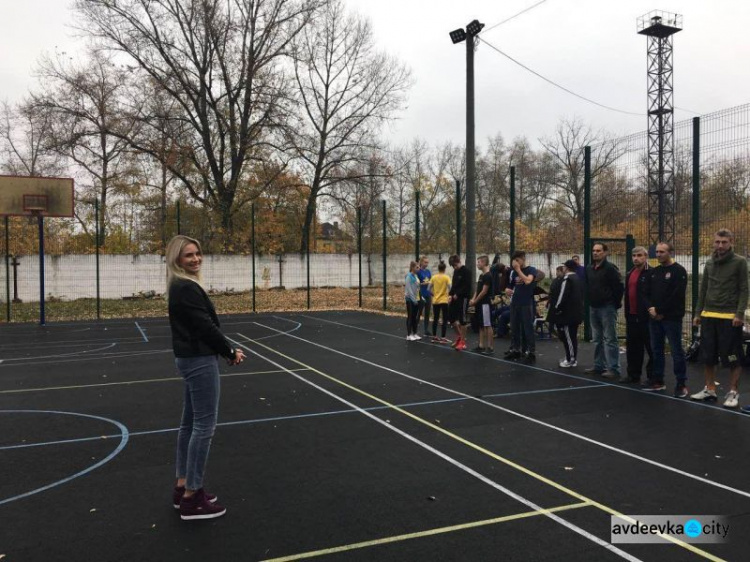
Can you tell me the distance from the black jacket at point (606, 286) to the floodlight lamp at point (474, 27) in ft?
25.9

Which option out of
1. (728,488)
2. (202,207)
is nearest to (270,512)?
A: (728,488)

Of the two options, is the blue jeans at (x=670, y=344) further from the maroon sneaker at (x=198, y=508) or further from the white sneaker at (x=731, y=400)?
the maroon sneaker at (x=198, y=508)

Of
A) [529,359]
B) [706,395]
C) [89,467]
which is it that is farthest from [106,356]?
[706,395]

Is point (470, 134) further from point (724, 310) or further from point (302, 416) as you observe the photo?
point (302, 416)

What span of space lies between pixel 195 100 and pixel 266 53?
4.40 m

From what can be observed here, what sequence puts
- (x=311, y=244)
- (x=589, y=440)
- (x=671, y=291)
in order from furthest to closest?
(x=311, y=244)
(x=671, y=291)
(x=589, y=440)

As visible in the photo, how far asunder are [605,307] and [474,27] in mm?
8512

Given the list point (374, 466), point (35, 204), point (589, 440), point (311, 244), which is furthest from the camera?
point (311, 244)

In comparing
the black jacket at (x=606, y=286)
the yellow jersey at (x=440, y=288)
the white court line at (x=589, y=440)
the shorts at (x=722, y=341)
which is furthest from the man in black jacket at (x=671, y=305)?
the yellow jersey at (x=440, y=288)

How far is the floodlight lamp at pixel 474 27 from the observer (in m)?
13.3

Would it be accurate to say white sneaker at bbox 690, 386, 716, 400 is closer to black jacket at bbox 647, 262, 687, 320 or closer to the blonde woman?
black jacket at bbox 647, 262, 687, 320

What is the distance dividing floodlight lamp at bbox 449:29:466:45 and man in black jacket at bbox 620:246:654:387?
8.39 m

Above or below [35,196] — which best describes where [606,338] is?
below

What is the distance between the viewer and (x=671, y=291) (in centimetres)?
676
